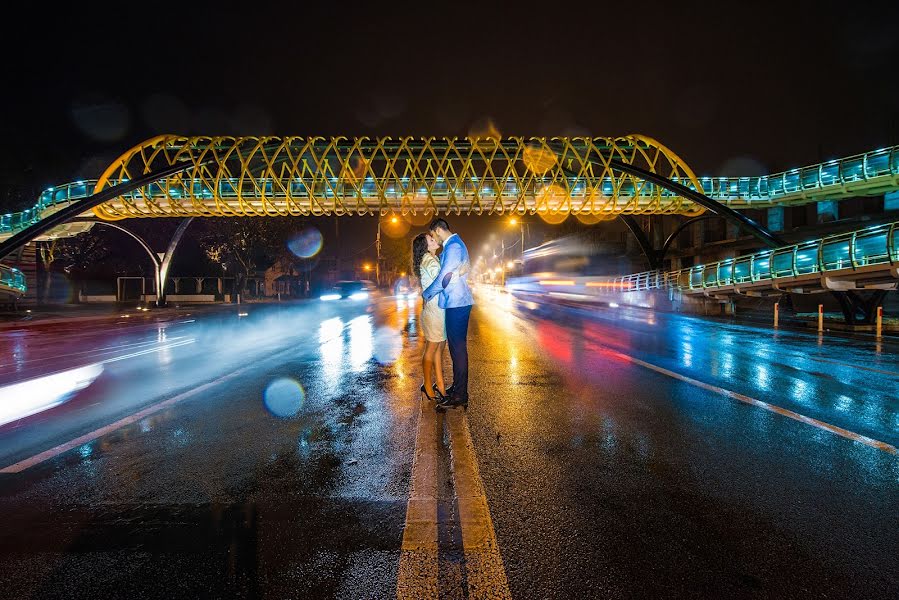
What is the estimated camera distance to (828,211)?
29719mm

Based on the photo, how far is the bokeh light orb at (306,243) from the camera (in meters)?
43.0

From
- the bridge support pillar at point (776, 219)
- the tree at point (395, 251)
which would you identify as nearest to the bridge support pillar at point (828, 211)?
the bridge support pillar at point (776, 219)

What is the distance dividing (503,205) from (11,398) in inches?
993

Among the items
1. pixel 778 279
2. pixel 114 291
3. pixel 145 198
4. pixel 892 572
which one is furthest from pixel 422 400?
pixel 114 291

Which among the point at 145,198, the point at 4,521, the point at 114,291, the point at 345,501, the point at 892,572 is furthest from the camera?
the point at 114,291

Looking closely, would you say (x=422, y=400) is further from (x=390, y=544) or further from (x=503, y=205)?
Result: (x=503, y=205)

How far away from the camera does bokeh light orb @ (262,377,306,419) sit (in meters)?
4.68

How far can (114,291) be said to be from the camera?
125 ft

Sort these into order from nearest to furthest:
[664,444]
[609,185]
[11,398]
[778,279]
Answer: [664,444], [11,398], [778,279], [609,185]

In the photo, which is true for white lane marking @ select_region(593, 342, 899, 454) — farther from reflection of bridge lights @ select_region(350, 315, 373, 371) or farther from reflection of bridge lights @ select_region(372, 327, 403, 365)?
reflection of bridge lights @ select_region(350, 315, 373, 371)

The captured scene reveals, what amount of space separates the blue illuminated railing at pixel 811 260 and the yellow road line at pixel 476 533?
1530cm

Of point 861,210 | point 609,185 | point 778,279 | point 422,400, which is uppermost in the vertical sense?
point 609,185

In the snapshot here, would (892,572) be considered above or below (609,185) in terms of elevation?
below

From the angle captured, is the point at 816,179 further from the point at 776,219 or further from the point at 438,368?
the point at 438,368
